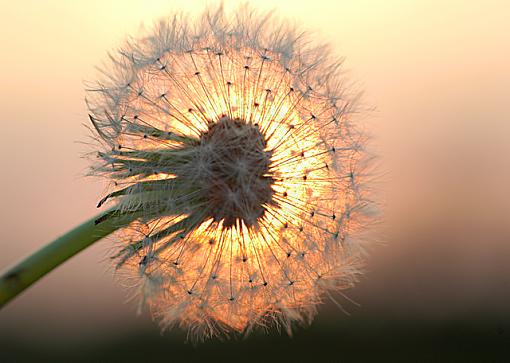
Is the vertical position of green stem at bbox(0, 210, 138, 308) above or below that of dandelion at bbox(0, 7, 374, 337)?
below

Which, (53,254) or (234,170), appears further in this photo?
(234,170)

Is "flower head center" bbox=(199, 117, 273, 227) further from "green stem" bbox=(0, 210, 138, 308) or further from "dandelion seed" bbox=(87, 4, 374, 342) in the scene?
"green stem" bbox=(0, 210, 138, 308)

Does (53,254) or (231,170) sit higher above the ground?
(231,170)

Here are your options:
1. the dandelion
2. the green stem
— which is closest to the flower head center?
the dandelion

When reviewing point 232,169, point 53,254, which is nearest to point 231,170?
point 232,169

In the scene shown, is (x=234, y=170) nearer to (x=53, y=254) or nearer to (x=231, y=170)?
(x=231, y=170)

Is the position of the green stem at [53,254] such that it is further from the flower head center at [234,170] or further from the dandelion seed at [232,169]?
the flower head center at [234,170]

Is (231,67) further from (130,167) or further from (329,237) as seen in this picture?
(329,237)

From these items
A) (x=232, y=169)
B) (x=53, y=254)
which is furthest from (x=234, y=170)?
(x=53, y=254)
